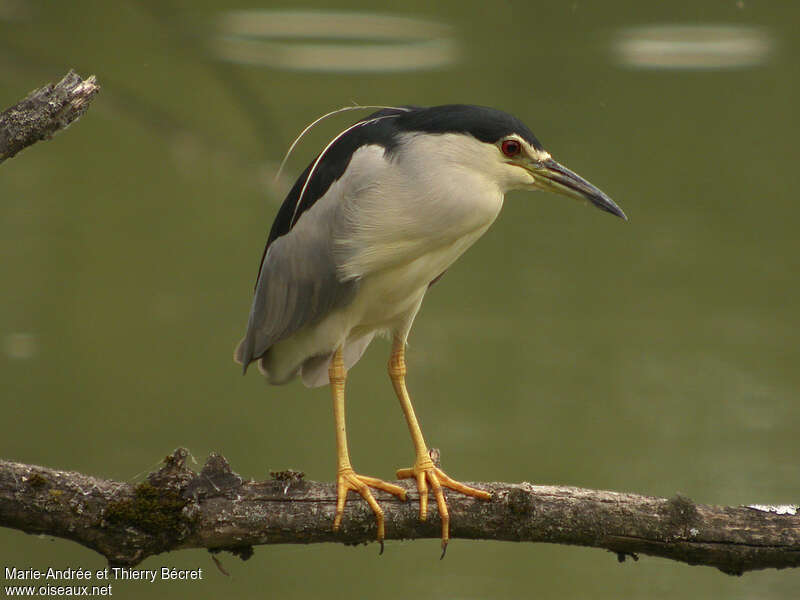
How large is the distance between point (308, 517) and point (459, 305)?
399 centimetres

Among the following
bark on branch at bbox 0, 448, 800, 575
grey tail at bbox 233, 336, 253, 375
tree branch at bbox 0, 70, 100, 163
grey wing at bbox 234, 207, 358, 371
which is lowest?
bark on branch at bbox 0, 448, 800, 575

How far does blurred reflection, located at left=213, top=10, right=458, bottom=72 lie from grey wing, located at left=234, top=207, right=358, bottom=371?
634 centimetres

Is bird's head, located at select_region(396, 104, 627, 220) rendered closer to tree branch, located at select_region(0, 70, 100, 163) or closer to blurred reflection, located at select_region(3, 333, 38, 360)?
tree branch, located at select_region(0, 70, 100, 163)

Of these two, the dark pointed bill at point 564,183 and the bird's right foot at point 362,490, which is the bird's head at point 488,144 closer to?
the dark pointed bill at point 564,183

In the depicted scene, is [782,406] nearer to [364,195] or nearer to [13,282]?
[364,195]

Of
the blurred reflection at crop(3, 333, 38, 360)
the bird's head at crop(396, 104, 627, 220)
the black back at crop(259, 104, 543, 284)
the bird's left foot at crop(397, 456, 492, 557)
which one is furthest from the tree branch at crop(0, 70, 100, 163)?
the blurred reflection at crop(3, 333, 38, 360)

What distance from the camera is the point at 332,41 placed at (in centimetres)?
952

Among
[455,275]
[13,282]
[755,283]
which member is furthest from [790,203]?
[13,282]

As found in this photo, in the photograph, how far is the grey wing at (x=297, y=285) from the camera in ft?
8.46

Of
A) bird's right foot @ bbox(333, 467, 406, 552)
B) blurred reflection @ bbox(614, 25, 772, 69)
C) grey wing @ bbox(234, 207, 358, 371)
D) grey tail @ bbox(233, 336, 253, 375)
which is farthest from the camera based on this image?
blurred reflection @ bbox(614, 25, 772, 69)

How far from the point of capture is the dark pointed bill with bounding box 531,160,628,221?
2.46m

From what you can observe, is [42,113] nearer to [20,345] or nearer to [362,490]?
[362,490]

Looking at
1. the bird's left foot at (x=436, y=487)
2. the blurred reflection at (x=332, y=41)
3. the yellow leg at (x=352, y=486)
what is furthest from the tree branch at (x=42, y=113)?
the blurred reflection at (x=332, y=41)

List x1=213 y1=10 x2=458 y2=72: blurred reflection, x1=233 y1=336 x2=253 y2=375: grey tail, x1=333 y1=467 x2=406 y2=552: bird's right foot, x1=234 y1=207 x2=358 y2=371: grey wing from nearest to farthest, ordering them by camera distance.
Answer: x1=333 y1=467 x2=406 y2=552: bird's right foot < x1=234 y1=207 x2=358 y2=371: grey wing < x1=233 y1=336 x2=253 y2=375: grey tail < x1=213 y1=10 x2=458 y2=72: blurred reflection
